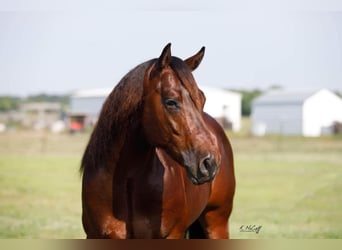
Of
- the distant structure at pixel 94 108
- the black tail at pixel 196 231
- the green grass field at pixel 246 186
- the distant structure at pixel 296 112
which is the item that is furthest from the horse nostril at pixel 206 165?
the distant structure at pixel 296 112

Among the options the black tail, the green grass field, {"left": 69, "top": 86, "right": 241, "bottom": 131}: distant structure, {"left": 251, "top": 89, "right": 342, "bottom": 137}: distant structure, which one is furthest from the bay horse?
{"left": 251, "top": 89, "right": 342, "bottom": 137}: distant structure

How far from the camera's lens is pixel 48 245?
387cm

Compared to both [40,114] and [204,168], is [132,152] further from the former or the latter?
[40,114]

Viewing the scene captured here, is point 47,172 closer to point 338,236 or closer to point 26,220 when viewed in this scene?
point 26,220

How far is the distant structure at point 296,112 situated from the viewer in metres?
10.2

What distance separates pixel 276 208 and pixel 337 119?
302 centimetres

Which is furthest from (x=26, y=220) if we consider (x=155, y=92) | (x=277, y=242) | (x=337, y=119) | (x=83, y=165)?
(x=337, y=119)

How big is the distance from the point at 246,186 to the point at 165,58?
8.08 m

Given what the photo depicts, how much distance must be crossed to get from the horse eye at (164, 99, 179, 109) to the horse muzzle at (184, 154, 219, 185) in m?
0.27

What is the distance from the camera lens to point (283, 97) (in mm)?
12180

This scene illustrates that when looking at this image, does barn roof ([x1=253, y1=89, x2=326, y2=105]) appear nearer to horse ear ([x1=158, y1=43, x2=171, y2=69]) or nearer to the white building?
the white building

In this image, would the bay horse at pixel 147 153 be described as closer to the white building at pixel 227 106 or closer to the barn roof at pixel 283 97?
the white building at pixel 227 106

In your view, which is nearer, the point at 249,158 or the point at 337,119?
the point at 337,119

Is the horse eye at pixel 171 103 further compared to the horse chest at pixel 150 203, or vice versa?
the horse chest at pixel 150 203
